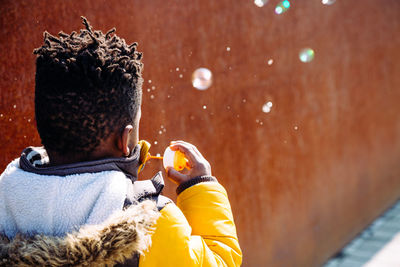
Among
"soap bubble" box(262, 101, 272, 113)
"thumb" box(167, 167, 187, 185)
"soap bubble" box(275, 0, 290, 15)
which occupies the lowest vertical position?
"thumb" box(167, 167, 187, 185)

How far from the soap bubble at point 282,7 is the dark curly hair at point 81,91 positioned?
6.52 feet

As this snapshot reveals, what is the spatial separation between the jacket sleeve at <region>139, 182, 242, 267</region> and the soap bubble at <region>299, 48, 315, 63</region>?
2033 mm

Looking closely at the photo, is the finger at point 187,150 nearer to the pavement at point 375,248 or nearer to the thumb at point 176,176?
the thumb at point 176,176

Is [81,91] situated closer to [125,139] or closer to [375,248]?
[125,139]

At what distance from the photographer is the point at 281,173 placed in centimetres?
308

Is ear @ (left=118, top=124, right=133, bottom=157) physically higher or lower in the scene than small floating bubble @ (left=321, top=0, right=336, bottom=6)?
lower

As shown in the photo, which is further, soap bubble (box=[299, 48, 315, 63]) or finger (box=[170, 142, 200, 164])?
soap bubble (box=[299, 48, 315, 63])

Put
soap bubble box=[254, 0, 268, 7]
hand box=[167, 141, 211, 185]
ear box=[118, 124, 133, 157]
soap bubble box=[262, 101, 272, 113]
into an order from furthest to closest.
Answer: soap bubble box=[262, 101, 272, 113]
soap bubble box=[254, 0, 268, 7]
hand box=[167, 141, 211, 185]
ear box=[118, 124, 133, 157]

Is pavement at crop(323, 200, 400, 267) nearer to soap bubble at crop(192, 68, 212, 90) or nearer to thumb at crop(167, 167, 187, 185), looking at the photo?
soap bubble at crop(192, 68, 212, 90)

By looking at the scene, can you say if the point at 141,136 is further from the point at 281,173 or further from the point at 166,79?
the point at 281,173

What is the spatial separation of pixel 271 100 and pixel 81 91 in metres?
1.95

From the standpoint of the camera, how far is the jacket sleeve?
1.17m

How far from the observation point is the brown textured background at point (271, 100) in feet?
5.94

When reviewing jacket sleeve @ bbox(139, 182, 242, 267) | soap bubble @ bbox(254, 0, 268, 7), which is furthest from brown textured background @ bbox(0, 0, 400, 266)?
jacket sleeve @ bbox(139, 182, 242, 267)
